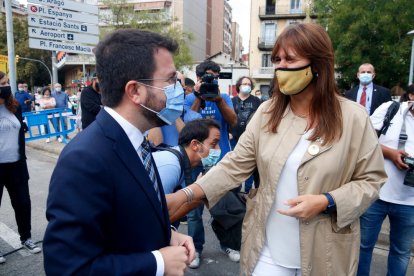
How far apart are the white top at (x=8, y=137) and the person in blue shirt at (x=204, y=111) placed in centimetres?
179

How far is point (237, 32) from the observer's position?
11644 centimetres

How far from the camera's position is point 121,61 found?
1.20 m

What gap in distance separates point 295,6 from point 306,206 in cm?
3952

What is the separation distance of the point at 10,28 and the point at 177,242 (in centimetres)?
833

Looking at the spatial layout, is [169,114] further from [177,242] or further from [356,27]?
[356,27]

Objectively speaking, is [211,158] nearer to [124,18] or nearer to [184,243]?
[184,243]

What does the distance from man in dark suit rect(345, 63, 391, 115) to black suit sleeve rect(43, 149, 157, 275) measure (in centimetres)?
503

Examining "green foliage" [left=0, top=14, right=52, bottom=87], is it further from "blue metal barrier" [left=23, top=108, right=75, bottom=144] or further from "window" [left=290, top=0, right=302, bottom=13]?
"window" [left=290, top=0, right=302, bottom=13]

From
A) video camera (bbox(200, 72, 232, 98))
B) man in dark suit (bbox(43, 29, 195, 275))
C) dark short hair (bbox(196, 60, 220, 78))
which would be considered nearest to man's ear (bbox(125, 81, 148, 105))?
man in dark suit (bbox(43, 29, 195, 275))

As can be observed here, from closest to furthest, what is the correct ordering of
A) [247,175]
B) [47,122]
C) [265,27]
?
1. [247,175]
2. [47,122]
3. [265,27]

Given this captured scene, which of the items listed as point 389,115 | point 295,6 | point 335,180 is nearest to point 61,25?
point 389,115

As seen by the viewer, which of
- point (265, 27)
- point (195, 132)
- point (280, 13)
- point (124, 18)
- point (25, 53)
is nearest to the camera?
point (195, 132)

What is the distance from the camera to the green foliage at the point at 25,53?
1353 inches

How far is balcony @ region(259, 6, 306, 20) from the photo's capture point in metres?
36.7
